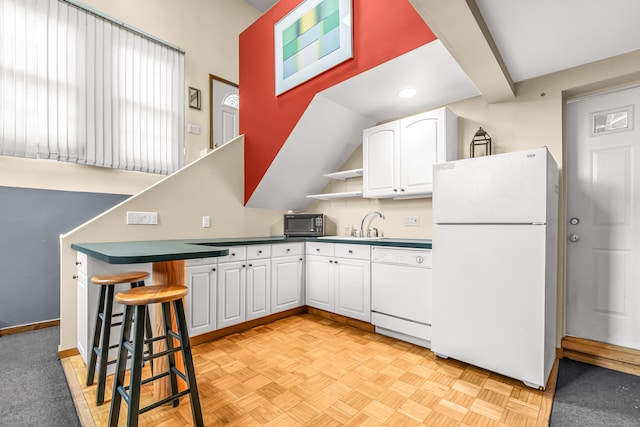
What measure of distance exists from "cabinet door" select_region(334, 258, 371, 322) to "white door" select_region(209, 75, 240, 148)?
9.28 ft

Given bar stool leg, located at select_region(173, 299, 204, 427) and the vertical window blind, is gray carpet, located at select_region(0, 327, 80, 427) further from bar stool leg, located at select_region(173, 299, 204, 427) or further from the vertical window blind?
the vertical window blind

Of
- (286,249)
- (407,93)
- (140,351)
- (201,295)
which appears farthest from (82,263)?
(407,93)

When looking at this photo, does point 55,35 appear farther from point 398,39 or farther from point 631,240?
point 631,240

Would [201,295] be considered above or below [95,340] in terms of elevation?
above

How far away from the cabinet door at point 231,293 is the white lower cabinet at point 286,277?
361mm

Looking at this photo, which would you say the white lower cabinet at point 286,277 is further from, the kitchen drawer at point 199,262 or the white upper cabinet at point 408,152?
the white upper cabinet at point 408,152

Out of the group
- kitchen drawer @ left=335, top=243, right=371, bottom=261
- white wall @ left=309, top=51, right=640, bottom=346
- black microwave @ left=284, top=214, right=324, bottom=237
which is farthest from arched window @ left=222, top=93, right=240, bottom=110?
white wall @ left=309, top=51, right=640, bottom=346

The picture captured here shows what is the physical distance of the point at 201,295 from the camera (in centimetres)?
260

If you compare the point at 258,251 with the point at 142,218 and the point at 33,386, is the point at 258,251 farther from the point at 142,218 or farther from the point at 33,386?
the point at 33,386

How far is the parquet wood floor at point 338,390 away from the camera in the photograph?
5.33ft

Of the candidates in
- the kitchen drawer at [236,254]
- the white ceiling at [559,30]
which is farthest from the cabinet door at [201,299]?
the white ceiling at [559,30]

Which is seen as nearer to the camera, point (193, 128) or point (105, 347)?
point (105, 347)

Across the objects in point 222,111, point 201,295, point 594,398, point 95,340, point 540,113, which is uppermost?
point 222,111

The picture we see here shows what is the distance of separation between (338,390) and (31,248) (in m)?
3.29
